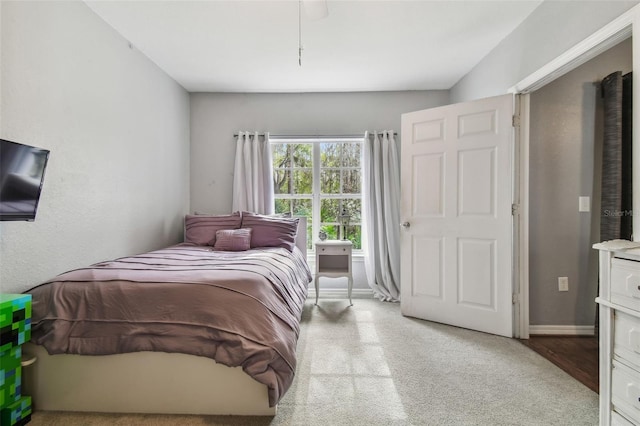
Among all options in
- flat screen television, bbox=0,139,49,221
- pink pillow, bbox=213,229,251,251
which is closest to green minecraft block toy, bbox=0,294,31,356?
flat screen television, bbox=0,139,49,221

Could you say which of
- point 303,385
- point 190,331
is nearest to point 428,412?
point 303,385

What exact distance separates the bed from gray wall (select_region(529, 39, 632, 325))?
2.32 m

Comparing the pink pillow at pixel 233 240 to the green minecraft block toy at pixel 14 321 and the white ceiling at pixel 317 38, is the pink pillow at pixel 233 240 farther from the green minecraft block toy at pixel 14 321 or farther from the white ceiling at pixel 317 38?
the white ceiling at pixel 317 38

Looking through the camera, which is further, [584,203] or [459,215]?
[459,215]

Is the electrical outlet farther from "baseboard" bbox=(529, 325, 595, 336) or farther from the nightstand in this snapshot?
the nightstand

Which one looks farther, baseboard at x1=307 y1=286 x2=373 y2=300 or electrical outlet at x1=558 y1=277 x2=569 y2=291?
baseboard at x1=307 y1=286 x2=373 y2=300

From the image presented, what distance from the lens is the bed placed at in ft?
5.03

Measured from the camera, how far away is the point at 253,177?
3.80 meters

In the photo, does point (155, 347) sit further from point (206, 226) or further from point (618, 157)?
point (618, 157)

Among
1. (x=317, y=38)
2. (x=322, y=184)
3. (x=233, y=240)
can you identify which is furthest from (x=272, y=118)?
(x=233, y=240)

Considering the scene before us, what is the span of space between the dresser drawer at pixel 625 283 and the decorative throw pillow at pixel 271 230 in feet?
7.93

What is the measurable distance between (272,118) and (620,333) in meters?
3.65

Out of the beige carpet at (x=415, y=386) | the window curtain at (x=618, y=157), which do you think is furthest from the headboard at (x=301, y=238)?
the window curtain at (x=618, y=157)

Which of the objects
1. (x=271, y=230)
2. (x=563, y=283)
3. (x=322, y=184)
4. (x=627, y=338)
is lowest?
(x=563, y=283)
